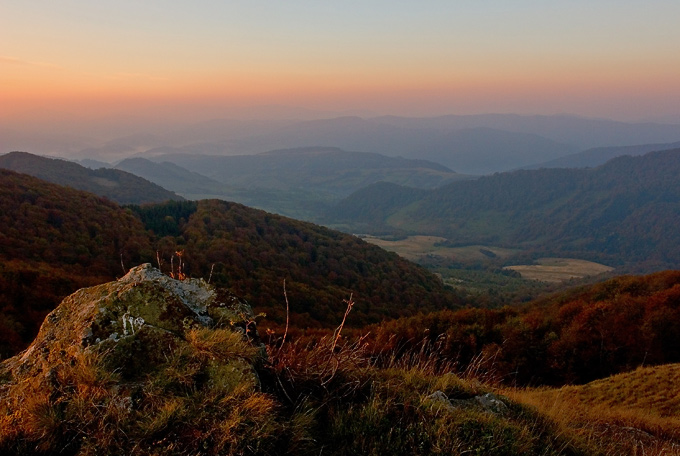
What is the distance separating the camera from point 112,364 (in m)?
3.39

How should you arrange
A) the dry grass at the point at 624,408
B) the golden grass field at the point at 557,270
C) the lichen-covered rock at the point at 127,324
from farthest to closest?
the golden grass field at the point at 557,270
the dry grass at the point at 624,408
the lichen-covered rock at the point at 127,324

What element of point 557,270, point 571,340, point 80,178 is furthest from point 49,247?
point 557,270

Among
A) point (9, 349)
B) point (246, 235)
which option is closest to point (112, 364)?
point (9, 349)

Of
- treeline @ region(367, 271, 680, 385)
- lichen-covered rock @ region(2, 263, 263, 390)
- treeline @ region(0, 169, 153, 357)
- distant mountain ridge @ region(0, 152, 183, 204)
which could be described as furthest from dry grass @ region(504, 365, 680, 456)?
distant mountain ridge @ region(0, 152, 183, 204)

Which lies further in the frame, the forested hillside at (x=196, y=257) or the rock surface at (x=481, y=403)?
the forested hillside at (x=196, y=257)

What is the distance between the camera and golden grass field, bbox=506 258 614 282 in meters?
164

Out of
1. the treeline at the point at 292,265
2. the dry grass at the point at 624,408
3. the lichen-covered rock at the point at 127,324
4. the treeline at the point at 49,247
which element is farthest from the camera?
the treeline at the point at 292,265

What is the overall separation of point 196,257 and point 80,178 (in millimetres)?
166917

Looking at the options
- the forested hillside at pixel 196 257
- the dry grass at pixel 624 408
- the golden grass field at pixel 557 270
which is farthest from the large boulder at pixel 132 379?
the golden grass field at pixel 557 270

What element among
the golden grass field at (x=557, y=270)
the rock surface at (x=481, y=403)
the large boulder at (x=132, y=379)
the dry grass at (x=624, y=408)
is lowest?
the golden grass field at (x=557, y=270)

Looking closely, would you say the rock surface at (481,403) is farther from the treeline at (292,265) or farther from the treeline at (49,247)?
the treeline at (292,265)

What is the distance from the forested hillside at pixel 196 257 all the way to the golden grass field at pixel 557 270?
103 m

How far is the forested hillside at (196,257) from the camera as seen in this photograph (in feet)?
69.9

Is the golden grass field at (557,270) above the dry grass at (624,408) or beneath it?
beneath
